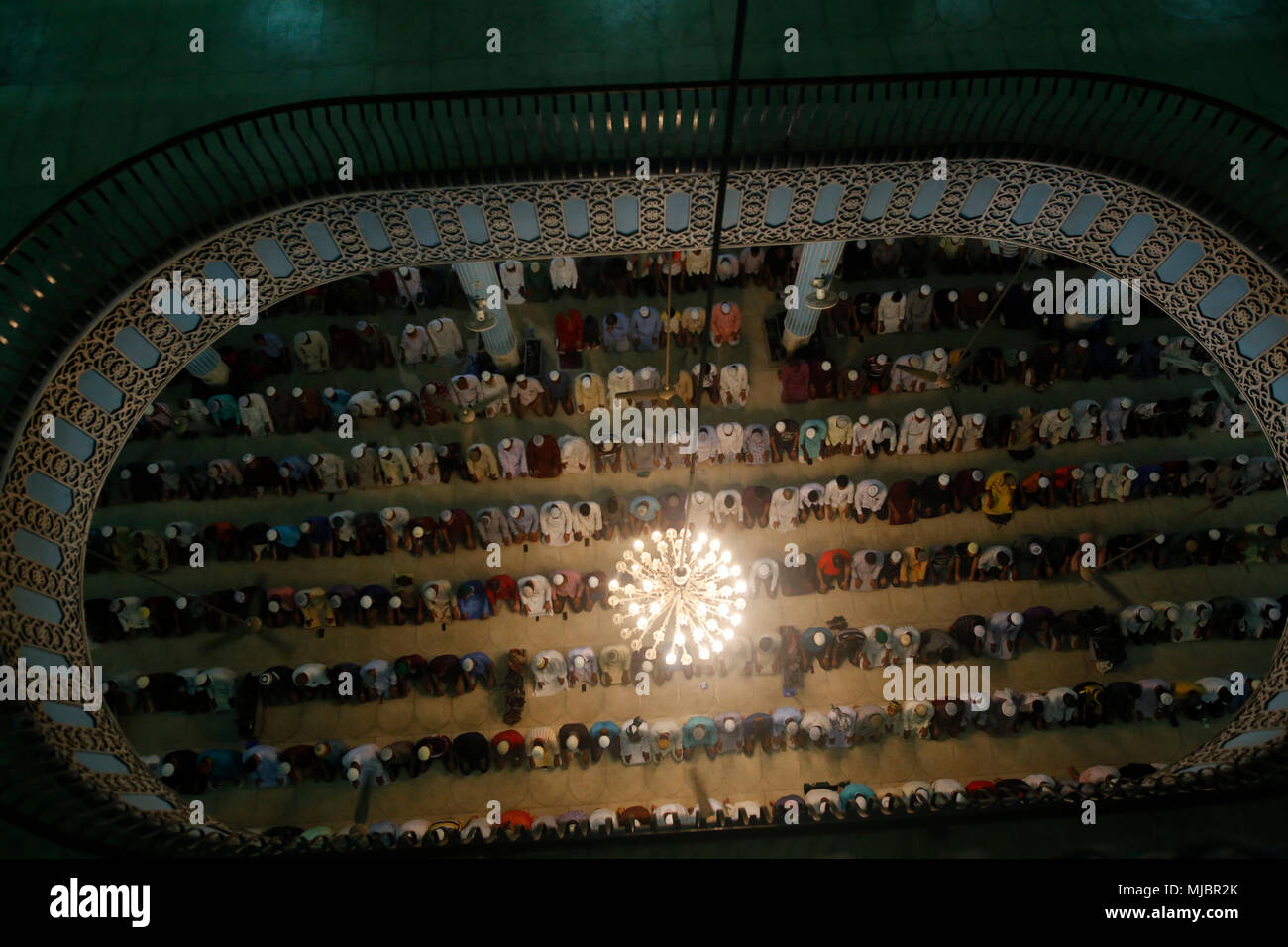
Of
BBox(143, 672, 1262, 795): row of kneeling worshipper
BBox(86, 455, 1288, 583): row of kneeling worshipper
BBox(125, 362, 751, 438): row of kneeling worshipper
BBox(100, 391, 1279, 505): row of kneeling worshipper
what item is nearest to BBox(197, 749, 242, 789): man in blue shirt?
BBox(143, 672, 1262, 795): row of kneeling worshipper

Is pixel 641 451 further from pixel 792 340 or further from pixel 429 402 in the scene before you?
pixel 429 402

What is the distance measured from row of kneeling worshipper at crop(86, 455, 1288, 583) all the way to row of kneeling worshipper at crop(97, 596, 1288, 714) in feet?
2.67

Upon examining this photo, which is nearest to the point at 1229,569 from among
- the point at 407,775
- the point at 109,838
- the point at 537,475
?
the point at 537,475

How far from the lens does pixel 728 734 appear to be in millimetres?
11977

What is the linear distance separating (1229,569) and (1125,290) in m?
4.07

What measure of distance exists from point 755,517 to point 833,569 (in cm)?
127

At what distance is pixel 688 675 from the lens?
12.6 m

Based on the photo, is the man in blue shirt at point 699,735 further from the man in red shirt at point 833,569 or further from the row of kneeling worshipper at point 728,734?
the man in red shirt at point 833,569

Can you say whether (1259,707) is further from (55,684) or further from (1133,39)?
(55,684)

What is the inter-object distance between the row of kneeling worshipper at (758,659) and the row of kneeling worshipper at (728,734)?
602 millimetres

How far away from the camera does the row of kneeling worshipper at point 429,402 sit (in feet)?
44.4

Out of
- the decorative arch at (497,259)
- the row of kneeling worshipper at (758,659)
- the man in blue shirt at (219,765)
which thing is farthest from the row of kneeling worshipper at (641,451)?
the man in blue shirt at (219,765)

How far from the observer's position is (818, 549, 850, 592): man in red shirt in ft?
41.9

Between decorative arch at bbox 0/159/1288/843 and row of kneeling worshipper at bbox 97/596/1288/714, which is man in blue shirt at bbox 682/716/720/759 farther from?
decorative arch at bbox 0/159/1288/843
